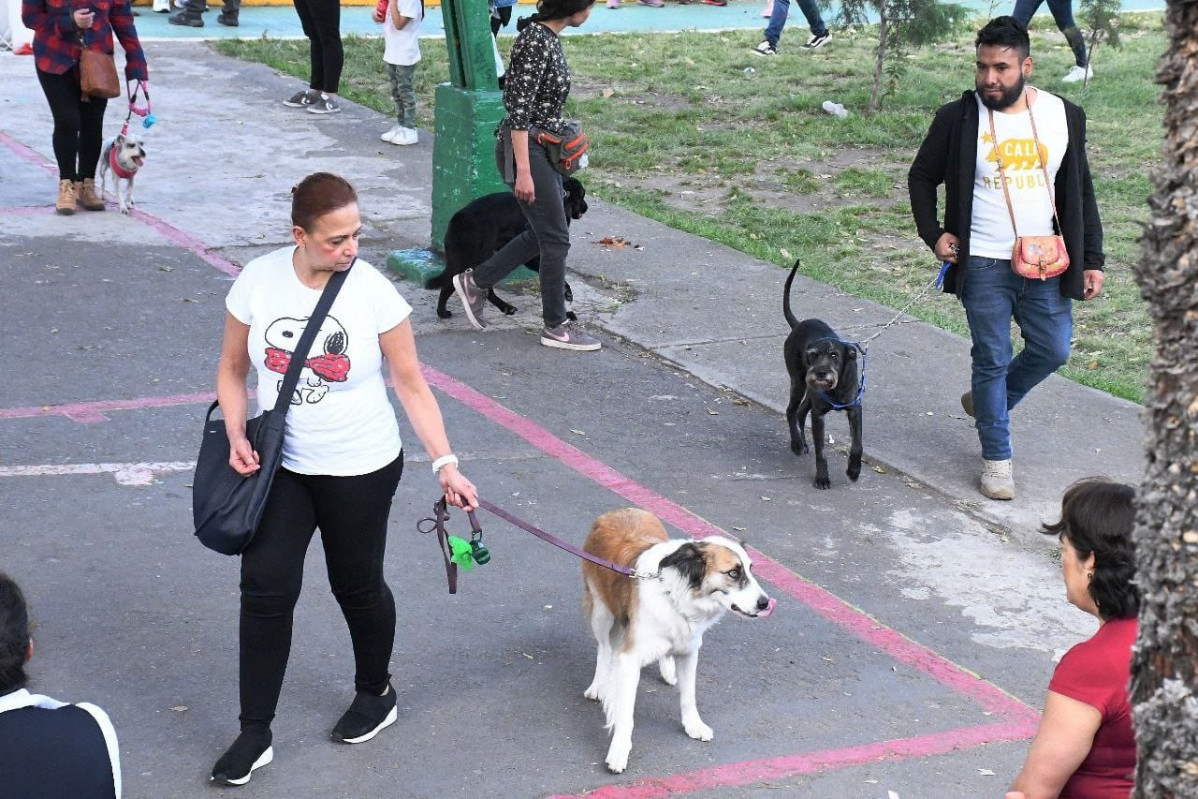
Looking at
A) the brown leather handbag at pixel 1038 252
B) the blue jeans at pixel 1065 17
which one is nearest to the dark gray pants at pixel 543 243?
the brown leather handbag at pixel 1038 252

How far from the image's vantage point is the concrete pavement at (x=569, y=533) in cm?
471

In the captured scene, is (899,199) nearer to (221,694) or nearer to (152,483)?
(152,483)

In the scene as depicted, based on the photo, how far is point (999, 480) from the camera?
268 inches

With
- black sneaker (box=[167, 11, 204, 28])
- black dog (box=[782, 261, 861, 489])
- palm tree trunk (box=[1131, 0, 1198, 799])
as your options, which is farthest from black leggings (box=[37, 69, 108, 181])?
black sneaker (box=[167, 11, 204, 28])

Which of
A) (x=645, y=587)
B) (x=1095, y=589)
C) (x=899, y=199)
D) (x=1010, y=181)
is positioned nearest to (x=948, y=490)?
(x=1010, y=181)

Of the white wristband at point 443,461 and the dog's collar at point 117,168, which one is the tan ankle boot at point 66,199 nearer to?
the dog's collar at point 117,168

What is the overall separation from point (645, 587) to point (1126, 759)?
1.83m

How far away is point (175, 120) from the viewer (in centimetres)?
1422

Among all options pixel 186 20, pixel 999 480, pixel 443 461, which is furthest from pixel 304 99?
pixel 443 461

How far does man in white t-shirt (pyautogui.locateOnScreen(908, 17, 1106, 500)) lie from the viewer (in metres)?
6.44

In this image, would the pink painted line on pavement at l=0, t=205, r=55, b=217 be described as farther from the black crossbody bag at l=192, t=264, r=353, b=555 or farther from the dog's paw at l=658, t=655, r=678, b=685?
the dog's paw at l=658, t=655, r=678, b=685

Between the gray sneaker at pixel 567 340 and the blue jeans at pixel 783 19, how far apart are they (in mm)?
12354

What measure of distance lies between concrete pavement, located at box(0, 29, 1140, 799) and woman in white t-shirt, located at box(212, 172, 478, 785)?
1.63 feet

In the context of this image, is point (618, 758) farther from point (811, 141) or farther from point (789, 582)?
point (811, 141)
